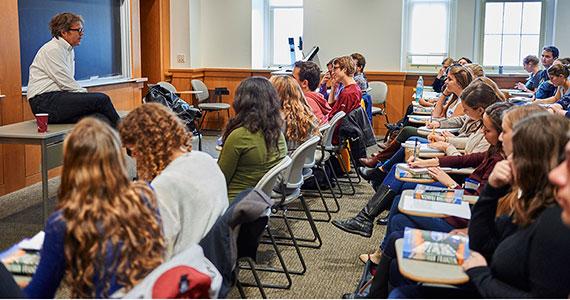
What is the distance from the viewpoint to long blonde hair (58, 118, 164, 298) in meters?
1.75

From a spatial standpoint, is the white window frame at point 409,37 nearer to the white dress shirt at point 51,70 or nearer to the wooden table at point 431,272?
the white dress shirt at point 51,70

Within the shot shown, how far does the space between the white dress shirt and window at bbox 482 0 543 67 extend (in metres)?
6.60

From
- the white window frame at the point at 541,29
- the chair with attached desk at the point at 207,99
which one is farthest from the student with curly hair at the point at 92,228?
the white window frame at the point at 541,29

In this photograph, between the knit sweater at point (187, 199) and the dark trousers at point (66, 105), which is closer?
the knit sweater at point (187, 199)

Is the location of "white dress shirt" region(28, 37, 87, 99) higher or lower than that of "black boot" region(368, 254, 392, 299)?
higher

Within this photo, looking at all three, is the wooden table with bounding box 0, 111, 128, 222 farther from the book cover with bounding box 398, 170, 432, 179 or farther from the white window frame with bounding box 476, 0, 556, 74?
the white window frame with bounding box 476, 0, 556, 74

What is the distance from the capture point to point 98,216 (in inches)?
69.4

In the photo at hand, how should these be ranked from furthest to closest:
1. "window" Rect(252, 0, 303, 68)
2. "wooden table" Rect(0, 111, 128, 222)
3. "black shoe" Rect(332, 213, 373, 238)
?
1. "window" Rect(252, 0, 303, 68)
2. "black shoe" Rect(332, 213, 373, 238)
3. "wooden table" Rect(0, 111, 128, 222)

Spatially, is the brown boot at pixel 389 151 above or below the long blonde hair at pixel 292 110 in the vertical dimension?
below

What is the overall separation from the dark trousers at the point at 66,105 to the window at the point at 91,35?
1082mm

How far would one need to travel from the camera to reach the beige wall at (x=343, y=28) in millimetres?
9398

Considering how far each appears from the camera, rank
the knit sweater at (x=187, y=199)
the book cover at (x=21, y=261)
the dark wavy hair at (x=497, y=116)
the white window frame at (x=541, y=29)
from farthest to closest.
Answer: the white window frame at (x=541, y=29)
the dark wavy hair at (x=497, y=116)
the knit sweater at (x=187, y=199)
the book cover at (x=21, y=261)

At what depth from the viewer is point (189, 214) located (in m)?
2.35

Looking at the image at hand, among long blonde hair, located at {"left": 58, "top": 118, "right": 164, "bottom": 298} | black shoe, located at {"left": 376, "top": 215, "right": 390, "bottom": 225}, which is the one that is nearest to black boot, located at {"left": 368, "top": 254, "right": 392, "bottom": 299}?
long blonde hair, located at {"left": 58, "top": 118, "right": 164, "bottom": 298}
